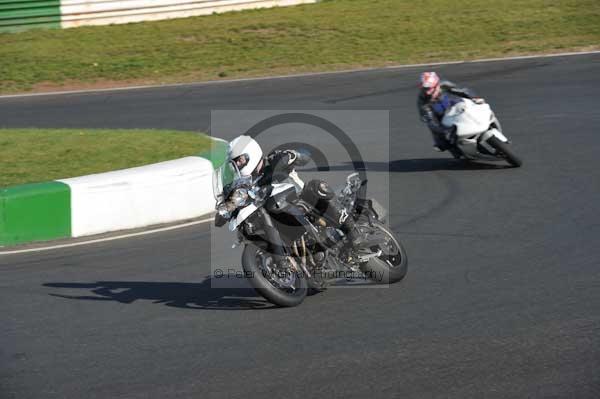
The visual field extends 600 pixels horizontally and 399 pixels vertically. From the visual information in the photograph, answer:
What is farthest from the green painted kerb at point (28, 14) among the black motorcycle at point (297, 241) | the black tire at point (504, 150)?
the black motorcycle at point (297, 241)

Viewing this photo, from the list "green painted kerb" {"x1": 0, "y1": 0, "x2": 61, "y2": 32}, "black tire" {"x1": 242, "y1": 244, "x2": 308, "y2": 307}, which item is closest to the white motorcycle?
"black tire" {"x1": 242, "y1": 244, "x2": 308, "y2": 307}

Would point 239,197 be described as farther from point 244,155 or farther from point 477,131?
point 477,131

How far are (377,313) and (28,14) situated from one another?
20554mm

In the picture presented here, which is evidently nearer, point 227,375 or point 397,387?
point 397,387

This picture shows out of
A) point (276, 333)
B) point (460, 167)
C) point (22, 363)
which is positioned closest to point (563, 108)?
point (460, 167)

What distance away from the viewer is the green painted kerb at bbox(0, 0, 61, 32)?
2488cm

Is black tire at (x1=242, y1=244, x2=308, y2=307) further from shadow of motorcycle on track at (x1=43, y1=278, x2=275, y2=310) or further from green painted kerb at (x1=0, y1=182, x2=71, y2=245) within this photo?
green painted kerb at (x1=0, y1=182, x2=71, y2=245)

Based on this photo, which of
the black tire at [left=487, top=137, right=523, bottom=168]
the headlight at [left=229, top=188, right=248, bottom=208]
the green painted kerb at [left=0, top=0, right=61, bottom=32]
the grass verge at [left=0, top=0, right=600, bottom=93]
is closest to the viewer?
the headlight at [left=229, top=188, right=248, bottom=208]

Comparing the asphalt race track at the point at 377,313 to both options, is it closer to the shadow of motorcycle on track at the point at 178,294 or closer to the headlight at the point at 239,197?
the shadow of motorcycle on track at the point at 178,294

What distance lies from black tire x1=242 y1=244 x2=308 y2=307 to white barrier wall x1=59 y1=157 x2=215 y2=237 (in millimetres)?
3234

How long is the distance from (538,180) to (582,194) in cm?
84

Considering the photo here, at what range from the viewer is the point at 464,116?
12039 mm

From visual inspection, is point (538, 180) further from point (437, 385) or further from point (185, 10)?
point (185, 10)

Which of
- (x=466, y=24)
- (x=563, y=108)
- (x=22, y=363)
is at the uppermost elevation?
(x=466, y=24)
